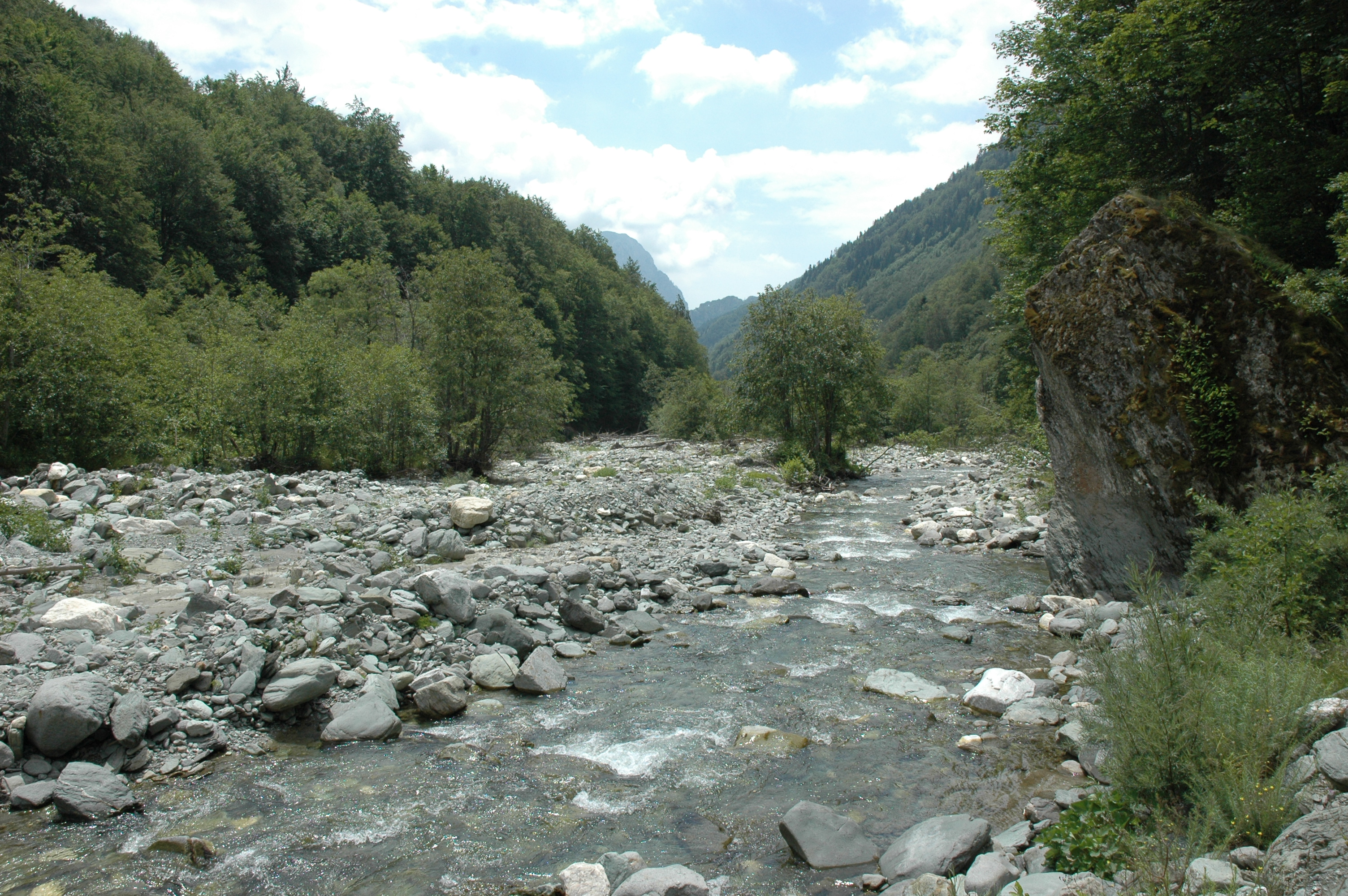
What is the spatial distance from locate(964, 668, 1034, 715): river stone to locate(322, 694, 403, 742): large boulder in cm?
604

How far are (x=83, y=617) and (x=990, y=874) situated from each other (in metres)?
9.21

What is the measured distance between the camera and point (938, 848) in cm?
450

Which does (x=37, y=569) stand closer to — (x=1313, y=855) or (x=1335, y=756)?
(x=1313, y=855)

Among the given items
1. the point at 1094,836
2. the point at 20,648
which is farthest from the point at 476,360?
the point at 1094,836

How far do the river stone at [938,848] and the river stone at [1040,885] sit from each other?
1.67 feet

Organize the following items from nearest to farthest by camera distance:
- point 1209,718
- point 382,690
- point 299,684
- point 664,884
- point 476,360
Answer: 1. point 664,884
2. point 1209,718
3. point 299,684
4. point 382,690
5. point 476,360

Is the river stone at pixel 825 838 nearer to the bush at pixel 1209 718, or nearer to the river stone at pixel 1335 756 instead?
the bush at pixel 1209 718

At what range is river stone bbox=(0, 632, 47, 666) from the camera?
6371 mm

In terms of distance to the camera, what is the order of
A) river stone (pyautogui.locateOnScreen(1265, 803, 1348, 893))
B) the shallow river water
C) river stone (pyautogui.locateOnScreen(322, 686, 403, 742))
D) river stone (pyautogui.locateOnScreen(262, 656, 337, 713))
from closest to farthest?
river stone (pyautogui.locateOnScreen(1265, 803, 1348, 893))
the shallow river water
river stone (pyautogui.locateOnScreen(322, 686, 403, 742))
river stone (pyautogui.locateOnScreen(262, 656, 337, 713))

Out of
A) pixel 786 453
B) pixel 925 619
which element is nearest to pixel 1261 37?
pixel 925 619

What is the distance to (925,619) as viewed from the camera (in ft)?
33.8

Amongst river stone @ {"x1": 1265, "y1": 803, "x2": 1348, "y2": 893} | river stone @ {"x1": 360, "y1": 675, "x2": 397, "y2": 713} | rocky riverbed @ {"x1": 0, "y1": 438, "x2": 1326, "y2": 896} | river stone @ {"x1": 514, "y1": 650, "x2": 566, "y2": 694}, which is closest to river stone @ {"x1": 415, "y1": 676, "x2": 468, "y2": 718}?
rocky riverbed @ {"x1": 0, "y1": 438, "x2": 1326, "y2": 896}

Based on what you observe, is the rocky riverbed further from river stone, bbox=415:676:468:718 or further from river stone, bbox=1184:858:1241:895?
river stone, bbox=1184:858:1241:895

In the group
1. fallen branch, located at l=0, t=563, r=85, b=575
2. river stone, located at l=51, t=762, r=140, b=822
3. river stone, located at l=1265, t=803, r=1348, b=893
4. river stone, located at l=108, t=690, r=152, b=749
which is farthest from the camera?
fallen branch, located at l=0, t=563, r=85, b=575
